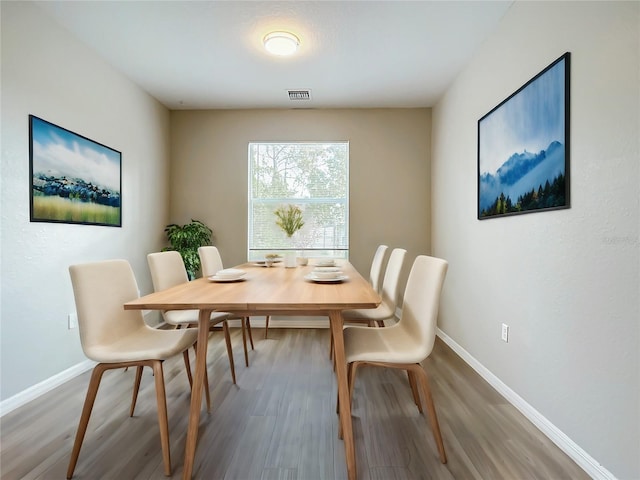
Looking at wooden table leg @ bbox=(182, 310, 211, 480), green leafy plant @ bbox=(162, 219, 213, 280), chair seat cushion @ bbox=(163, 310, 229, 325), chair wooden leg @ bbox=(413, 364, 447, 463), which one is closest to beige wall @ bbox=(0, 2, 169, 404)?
green leafy plant @ bbox=(162, 219, 213, 280)

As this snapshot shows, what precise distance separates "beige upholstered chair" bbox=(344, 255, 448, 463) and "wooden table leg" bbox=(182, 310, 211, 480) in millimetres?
644

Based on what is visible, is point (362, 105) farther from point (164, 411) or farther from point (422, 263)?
point (164, 411)

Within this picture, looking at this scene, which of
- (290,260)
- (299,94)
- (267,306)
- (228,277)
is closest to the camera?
(267,306)

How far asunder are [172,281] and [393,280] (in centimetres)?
161

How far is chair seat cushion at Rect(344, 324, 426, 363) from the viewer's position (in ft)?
4.76

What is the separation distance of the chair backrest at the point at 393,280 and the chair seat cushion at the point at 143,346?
1.34 meters

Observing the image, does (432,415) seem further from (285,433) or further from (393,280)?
(393,280)

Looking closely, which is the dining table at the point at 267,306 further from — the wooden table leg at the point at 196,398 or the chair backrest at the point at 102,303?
the chair backrest at the point at 102,303

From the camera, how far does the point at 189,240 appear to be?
3627 mm

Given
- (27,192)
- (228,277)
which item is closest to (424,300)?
(228,277)

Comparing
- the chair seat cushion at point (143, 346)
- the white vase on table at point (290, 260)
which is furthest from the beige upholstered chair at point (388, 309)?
the chair seat cushion at point (143, 346)

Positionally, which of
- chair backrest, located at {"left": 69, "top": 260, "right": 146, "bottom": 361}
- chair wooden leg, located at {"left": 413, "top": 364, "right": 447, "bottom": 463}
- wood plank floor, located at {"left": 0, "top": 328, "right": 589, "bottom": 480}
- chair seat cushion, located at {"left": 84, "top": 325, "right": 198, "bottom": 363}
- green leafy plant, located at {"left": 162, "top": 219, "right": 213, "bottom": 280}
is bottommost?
wood plank floor, located at {"left": 0, "top": 328, "right": 589, "bottom": 480}

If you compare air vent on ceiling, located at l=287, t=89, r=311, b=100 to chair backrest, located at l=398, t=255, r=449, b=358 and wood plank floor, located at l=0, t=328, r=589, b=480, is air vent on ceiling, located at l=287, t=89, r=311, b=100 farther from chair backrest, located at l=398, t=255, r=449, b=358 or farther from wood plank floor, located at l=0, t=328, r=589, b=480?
wood plank floor, located at l=0, t=328, r=589, b=480

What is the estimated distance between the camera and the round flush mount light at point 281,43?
2354 millimetres
